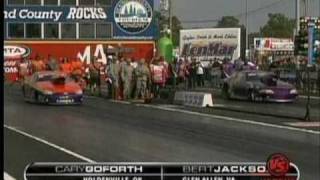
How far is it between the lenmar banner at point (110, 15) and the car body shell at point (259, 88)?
57.1 ft

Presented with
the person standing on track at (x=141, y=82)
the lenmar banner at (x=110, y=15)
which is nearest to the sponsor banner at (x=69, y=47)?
the lenmar banner at (x=110, y=15)

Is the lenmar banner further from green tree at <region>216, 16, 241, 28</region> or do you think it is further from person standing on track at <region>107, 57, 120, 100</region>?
person standing on track at <region>107, 57, 120, 100</region>

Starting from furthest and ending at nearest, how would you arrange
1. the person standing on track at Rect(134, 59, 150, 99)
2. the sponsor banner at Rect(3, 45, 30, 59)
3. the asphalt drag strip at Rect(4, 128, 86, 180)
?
1. the person standing on track at Rect(134, 59, 150, 99)
2. the asphalt drag strip at Rect(4, 128, 86, 180)
3. the sponsor banner at Rect(3, 45, 30, 59)

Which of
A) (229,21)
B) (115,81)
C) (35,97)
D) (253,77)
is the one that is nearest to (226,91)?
(253,77)

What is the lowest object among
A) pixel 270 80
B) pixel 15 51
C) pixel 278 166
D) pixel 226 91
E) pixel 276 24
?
pixel 226 91

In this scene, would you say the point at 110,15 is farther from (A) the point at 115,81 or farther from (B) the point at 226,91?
(B) the point at 226,91

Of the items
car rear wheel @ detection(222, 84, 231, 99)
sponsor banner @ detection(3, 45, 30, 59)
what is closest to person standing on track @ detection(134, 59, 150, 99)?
car rear wheel @ detection(222, 84, 231, 99)

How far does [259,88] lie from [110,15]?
19.0 m

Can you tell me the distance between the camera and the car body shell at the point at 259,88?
21.6 m

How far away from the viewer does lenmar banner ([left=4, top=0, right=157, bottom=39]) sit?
133 inches

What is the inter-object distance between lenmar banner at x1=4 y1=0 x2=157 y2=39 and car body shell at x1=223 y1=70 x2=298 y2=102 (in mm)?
17411

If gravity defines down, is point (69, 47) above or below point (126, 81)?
above

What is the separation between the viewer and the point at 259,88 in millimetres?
22109

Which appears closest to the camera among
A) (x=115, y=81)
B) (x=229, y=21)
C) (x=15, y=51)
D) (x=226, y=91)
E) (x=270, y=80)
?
(x=229, y=21)
